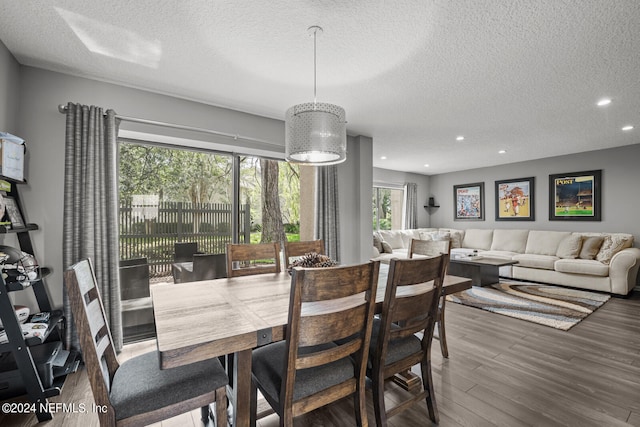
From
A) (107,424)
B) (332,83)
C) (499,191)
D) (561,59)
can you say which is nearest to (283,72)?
(332,83)

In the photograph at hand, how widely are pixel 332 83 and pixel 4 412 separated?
3.32m

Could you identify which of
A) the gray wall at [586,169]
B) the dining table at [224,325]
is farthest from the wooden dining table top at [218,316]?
the gray wall at [586,169]

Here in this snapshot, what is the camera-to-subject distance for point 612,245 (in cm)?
472

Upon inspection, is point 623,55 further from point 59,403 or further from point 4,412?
point 4,412

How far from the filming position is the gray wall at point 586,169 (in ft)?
16.3

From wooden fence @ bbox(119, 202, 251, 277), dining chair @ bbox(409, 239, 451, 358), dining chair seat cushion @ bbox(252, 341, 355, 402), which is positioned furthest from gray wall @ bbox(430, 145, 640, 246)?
dining chair seat cushion @ bbox(252, 341, 355, 402)

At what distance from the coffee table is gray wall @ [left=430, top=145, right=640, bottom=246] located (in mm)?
1745

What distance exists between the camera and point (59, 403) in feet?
6.34

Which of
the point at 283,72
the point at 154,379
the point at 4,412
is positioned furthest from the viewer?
the point at 283,72

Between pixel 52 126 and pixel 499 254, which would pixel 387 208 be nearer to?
pixel 499 254

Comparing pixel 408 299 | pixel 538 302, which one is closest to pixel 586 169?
pixel 538 302

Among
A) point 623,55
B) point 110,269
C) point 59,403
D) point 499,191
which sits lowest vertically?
point 59,403

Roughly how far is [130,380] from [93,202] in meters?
1.80

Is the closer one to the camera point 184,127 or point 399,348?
point 399,348
